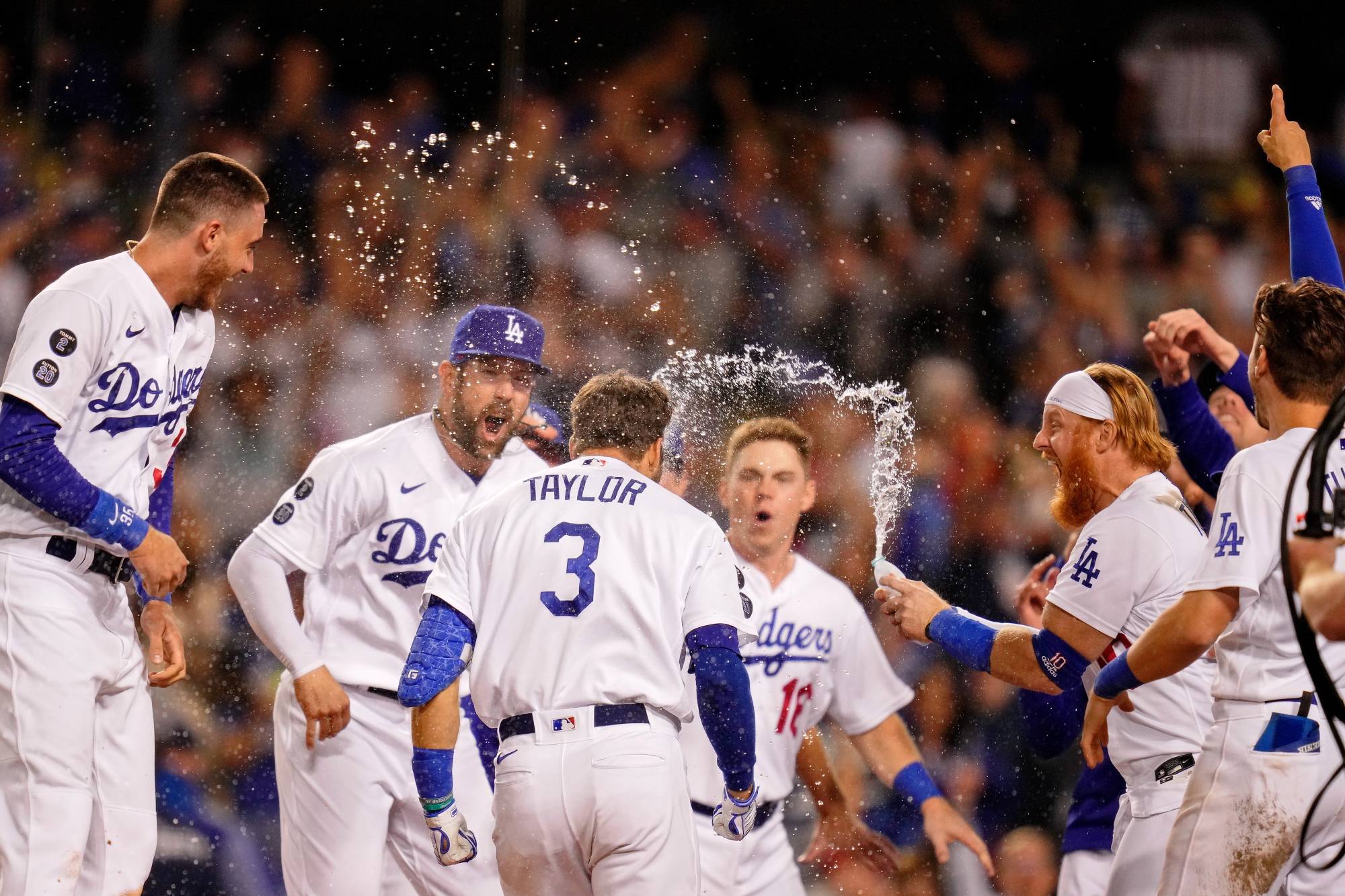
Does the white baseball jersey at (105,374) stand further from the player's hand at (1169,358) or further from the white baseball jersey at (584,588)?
the player's hand at (1169,358)

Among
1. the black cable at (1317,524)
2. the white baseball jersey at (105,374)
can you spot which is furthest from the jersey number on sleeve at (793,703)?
the black cable at (1317,524)

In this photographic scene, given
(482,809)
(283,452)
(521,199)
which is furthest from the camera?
(521,199)

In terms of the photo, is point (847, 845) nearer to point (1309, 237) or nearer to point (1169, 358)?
point (1169, 358)

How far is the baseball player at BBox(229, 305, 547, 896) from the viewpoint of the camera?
13.0ft

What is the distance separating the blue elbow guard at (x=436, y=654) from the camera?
10.1ft

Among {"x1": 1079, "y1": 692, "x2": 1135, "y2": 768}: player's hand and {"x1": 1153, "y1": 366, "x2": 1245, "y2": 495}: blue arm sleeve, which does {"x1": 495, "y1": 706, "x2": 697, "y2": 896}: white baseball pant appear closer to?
{"x1": 1079, "y1": 692, "x2": 1135, "y2": 768}: player's hand

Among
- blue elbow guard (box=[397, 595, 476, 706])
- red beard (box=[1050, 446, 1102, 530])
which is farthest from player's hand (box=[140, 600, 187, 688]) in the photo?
red beard (box=[1050, 446, 1102, 530])

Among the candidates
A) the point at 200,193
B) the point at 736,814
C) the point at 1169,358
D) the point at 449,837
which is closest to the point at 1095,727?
the point at 736,814

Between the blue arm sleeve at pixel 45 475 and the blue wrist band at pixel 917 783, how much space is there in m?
2.85

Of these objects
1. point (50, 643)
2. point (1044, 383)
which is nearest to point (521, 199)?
point (1044, 383)

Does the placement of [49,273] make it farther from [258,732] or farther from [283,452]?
[258,732]

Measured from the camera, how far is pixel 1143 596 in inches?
140

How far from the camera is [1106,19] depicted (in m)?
8.02

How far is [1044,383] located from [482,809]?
4.13 meters
